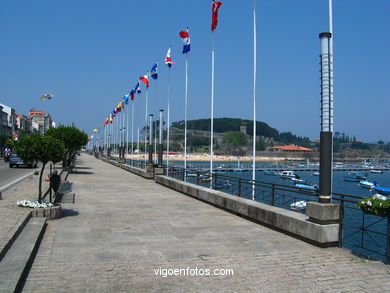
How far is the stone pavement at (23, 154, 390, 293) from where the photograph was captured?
20.1ft

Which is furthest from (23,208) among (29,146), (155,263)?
(155,263)

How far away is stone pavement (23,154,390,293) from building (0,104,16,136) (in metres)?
108

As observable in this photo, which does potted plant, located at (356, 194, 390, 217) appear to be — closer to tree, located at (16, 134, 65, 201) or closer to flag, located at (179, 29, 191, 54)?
tree, located at (16, 134, 65, 201)

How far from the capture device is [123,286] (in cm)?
600

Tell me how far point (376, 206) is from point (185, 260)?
11.4 feet

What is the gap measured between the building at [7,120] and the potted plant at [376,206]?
11247 centimetres

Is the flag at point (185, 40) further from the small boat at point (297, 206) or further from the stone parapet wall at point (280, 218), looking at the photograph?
the stone parapet wall at point (280, 218)

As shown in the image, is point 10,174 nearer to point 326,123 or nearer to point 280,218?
point 280,218

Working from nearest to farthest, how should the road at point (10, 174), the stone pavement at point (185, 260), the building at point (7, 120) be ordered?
the stone pavement at point (185, 260) → the road at point (10, 174) → the building at point (7, 120)

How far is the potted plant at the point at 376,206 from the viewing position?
24.1ft

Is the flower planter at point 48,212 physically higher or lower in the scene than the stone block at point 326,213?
lower

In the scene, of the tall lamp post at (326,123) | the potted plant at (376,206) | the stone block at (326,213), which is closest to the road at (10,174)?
the stone block at (326,213)

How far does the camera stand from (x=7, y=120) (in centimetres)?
11794

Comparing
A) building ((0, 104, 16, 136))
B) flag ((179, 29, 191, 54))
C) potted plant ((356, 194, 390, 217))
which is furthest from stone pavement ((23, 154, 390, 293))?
building ((0, 104, 16, 136))
